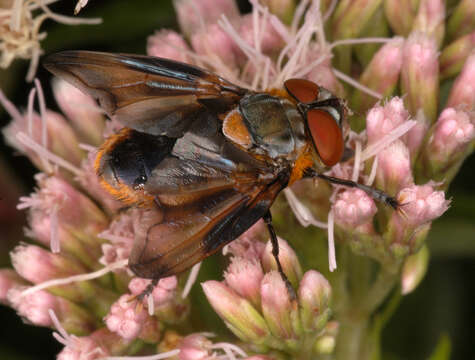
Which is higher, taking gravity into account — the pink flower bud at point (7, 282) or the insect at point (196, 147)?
the insect at point (196, 147)

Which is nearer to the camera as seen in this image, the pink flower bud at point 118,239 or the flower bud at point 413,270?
the pink flower bud at point 118,239

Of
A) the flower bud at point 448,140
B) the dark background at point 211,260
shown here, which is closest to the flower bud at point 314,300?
the flower bud at point 448,140

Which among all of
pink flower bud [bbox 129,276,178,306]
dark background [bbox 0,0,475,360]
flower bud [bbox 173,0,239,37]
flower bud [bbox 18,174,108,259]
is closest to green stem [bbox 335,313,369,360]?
dark background [bbox 0,0,475,360]

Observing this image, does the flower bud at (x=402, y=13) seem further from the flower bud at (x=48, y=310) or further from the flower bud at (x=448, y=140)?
the flower bud at (x=48, y=310)

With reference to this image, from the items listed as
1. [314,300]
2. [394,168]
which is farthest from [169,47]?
[314,300]

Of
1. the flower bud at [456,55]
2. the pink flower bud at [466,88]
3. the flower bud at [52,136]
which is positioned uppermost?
the flower bud at [456,55]

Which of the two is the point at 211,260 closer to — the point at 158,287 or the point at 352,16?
the point at 158,287

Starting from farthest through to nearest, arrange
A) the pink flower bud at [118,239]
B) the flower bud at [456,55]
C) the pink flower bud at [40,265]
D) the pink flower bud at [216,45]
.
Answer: the pink flower bud at [216,45] → the flower bud at [456,55] → the pink flower bud at [40,265] → the pink flower bud at [118,239]
